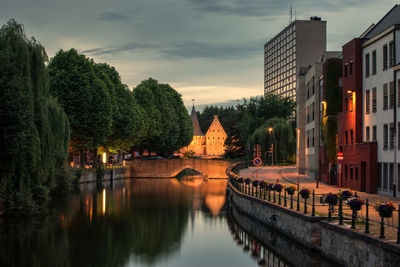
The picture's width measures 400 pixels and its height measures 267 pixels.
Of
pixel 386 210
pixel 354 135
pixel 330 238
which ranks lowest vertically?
pixel 330 238

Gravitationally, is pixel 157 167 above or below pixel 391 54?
below

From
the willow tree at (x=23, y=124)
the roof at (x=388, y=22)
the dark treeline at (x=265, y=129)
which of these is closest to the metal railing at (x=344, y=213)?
the willow tree at (x=23, y=124)

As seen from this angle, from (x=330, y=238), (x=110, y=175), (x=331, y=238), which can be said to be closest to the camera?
(x=331, y=238)

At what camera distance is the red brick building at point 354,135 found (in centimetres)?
3638

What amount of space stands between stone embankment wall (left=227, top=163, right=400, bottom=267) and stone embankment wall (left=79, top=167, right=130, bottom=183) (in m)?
42.4

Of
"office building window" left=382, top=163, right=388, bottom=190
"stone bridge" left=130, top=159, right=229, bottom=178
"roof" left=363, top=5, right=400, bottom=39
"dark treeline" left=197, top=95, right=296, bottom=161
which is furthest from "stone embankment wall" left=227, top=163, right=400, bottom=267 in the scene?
"stone bridge" left=130, top=159, right=229, bottom=178

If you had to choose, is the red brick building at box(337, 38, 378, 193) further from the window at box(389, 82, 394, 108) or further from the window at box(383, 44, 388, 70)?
the window at box(383, 44, 388, 70)

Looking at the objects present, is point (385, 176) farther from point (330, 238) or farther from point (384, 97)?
point (330, 238)

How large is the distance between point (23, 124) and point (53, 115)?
27.1 feet

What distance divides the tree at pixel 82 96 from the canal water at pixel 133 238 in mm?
16248

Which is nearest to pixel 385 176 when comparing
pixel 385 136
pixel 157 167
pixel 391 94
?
pixel 385 136

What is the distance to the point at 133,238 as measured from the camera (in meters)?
32.8

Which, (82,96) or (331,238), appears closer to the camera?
(331,238)

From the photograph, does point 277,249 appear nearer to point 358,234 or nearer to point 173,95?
point 358,234
